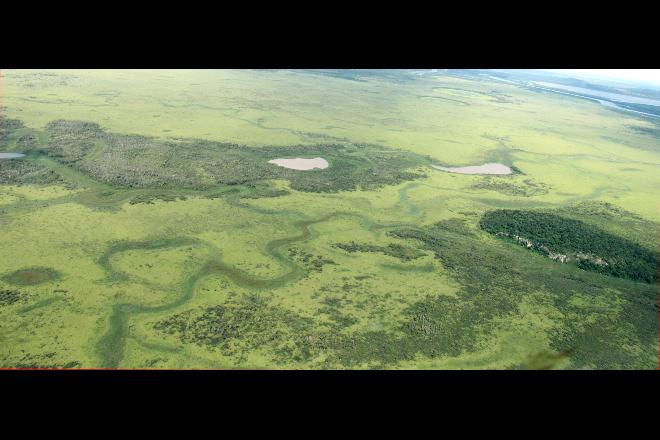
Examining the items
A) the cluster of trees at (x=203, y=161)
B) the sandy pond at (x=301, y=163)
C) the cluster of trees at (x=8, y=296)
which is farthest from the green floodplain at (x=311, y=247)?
the sandy pond at (x=301, y=163)

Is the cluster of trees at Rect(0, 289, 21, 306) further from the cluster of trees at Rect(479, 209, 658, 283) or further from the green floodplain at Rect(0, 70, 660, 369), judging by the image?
the cluster of trees at Rect(479, 209, 658, 283)

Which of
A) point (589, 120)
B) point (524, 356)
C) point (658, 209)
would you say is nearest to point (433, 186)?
point (658, 209)

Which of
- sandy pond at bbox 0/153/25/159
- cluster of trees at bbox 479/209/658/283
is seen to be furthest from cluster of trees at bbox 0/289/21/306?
cluster of trees at bbox 479/209/658/283

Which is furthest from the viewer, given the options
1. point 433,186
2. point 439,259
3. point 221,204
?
point 433,186

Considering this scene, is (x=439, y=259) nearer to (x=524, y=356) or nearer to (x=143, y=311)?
(x=524, y=356)

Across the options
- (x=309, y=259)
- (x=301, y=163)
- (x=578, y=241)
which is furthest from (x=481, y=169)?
(x=309, y=259)
